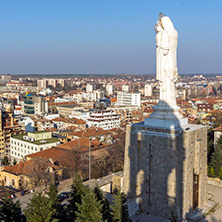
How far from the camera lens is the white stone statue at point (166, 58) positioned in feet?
34.7

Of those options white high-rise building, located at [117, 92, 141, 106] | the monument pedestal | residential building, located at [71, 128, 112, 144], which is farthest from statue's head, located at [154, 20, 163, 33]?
white high-rise building, located at [117, 92, 141, 106]

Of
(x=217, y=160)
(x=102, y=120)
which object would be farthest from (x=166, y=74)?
(x=102, y=120)

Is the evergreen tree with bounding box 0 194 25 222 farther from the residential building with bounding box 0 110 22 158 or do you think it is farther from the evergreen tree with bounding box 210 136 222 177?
the residential building with bounding box 0 110 22 158

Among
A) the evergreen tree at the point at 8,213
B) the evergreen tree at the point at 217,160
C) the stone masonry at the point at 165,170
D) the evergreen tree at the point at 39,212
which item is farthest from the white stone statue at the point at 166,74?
the evergreen tree at the point at 217,160

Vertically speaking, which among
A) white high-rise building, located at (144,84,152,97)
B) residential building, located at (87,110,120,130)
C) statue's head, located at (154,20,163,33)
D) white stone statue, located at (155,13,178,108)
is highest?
statue's head, located at (154,20,163,33)

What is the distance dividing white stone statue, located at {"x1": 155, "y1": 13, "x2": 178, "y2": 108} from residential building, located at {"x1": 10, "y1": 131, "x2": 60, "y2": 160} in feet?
73.7

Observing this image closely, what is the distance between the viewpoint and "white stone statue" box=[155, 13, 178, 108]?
10.6 meters

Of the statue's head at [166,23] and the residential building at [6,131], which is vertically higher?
the statue's head at [166,23]

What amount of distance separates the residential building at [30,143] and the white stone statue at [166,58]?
22.5 meters

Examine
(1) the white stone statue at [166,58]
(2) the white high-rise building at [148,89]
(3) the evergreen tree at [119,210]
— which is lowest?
(3) the evergreen tree at [119,210]

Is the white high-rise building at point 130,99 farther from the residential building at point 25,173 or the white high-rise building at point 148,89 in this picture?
the residential building at point 25,173

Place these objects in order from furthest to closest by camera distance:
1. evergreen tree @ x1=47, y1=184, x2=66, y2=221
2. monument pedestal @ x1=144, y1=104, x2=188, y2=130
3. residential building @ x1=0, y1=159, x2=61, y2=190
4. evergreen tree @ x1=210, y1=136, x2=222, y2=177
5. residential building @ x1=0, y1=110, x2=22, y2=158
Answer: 1. residential building @ x1=0, y1=110, x2=22, y2=158
2. residential building @ x1=0, y1=159, x2=61, y2=190
3. evergreen tree @ x1=210, y1=136, x2=222, y2=177
4. monument pedestal @ x1=144, y1=104, x2=188, y2=130
5. evergreen tree @ x1=47, y1=184, x2=66, y2=221

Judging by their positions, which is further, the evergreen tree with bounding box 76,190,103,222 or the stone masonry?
the stone masonry

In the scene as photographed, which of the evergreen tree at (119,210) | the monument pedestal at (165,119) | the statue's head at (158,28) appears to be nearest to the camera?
the evergreen tree at (119,210)
